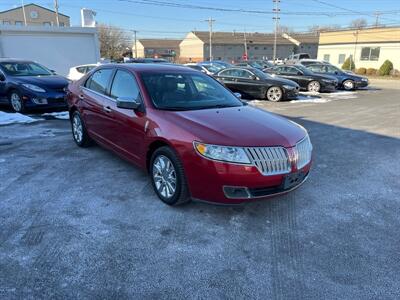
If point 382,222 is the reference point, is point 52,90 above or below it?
above

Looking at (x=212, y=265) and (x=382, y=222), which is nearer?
(x=212, y=265)

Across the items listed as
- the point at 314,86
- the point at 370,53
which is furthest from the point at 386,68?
the point at 314,86

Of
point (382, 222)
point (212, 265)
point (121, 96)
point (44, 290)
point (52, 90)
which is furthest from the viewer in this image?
point (52, 90)

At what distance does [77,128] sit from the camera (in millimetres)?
6113

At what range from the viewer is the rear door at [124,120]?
13.8ft

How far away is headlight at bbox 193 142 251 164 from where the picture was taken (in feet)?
10.8

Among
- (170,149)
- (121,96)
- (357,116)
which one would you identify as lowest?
(357,116)

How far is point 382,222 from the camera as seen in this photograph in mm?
3699

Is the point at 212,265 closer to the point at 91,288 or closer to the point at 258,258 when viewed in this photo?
the point at 258,258

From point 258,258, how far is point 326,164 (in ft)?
10.2

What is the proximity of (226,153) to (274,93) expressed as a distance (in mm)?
11082

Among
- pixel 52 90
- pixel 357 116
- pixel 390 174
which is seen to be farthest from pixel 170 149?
pixel 357 116

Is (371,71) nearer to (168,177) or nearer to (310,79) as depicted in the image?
(310,79)

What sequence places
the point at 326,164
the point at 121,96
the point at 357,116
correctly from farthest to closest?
the point at 357,116 → the point at 326,164 → the point at 121,96
